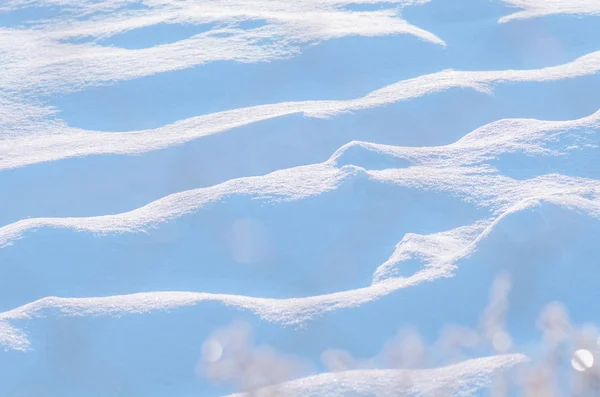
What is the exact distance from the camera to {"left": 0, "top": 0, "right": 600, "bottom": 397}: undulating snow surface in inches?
72.6

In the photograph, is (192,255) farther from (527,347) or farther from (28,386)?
(527,347)

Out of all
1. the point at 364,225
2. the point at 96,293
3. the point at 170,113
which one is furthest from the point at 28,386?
the point at 170,113

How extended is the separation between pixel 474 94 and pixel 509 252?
1.03 meters

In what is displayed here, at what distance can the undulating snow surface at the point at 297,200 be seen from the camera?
6.05 ft

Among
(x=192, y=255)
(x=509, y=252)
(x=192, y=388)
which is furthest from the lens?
(x=192, y=255)

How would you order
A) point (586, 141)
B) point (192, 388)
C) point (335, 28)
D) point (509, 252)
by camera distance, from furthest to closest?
point (335, 28) → point (586, 141) → point (509, 252) → point (192, 388)

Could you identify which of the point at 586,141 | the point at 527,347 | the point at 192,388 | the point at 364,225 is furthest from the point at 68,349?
the point at 586,141

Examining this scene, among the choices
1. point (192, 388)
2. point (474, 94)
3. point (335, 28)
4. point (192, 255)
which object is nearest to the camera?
point (192, 388)

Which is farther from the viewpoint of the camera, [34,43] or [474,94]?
[34,43]

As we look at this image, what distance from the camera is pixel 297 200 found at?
2.30m

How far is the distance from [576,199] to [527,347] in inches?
19.6

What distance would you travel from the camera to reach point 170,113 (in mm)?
2934

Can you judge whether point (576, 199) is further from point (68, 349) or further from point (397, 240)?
point (68, 349)

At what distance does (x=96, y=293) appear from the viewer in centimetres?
210
